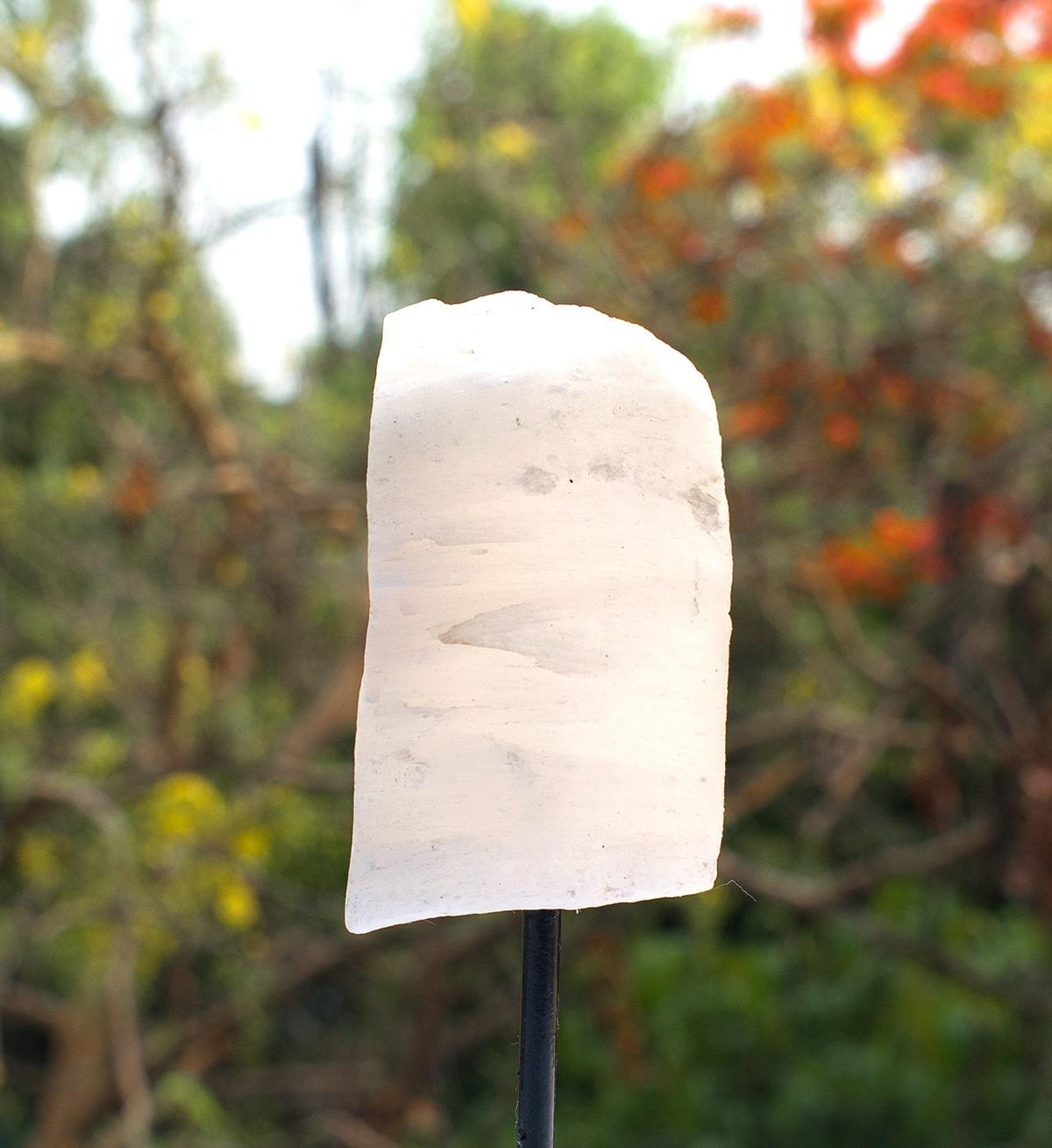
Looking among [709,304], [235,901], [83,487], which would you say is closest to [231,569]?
[83,487]

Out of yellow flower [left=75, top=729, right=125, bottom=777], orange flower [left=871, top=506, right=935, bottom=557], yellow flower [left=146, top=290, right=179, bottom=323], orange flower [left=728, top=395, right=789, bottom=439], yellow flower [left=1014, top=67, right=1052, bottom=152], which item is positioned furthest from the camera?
orange flower [left=728, top=395, right=789, bottom=439]

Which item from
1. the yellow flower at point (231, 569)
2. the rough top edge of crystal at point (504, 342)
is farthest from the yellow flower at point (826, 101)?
the rough top edge of crystal at point (504, 342)

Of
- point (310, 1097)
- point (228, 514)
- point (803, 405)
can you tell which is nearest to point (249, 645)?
point (228, 514)

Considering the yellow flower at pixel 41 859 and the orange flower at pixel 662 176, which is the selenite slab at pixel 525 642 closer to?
the yellow flower at pixel 41 859

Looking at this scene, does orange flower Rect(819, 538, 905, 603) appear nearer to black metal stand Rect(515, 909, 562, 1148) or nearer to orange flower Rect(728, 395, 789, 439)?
orange flower Rect(728, 395, 789, 439)

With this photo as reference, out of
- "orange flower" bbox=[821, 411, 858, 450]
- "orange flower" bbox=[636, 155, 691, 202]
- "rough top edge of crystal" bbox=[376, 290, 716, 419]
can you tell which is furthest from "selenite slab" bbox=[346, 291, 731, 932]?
"orange flower" bbox=[636, 155, 691, 202]

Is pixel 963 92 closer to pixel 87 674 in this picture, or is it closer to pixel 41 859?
pixel 87 674

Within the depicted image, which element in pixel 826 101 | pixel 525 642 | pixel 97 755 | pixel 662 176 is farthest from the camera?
pixel 662 176
